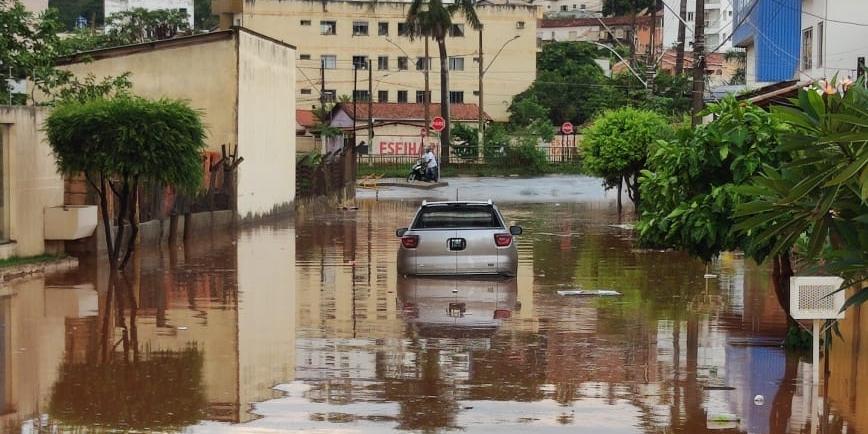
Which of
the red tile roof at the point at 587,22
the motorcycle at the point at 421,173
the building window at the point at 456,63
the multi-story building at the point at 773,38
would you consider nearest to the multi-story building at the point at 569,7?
the red tile roof at the point at 587,22

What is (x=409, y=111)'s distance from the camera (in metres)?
101

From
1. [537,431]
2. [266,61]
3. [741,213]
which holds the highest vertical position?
[266,61]

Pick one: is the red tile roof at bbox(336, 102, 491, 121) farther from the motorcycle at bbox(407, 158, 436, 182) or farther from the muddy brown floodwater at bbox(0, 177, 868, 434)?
the muddy brown floodwater at bbox(0, 177, 868, 434)

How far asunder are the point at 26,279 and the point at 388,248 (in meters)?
10.0

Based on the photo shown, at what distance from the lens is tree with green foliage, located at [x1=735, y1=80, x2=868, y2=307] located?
8.34 meters

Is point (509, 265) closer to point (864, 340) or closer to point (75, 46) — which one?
point (864, 340)

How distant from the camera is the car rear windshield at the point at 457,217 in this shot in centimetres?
2338

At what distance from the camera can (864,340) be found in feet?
52.6

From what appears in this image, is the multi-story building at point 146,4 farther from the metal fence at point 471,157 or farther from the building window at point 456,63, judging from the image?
the metal fence at point 471,157

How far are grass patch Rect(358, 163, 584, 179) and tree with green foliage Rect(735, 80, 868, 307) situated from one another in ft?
211

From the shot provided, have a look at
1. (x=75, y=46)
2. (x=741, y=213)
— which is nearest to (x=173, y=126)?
(x=741, y=213)

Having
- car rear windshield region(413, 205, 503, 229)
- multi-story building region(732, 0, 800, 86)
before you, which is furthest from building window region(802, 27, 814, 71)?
car rear windshield region(413, 205, 503, 229)

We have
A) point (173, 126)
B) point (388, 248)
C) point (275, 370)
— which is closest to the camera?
point (275, 370)

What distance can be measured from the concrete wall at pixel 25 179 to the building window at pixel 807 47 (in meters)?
22.9
